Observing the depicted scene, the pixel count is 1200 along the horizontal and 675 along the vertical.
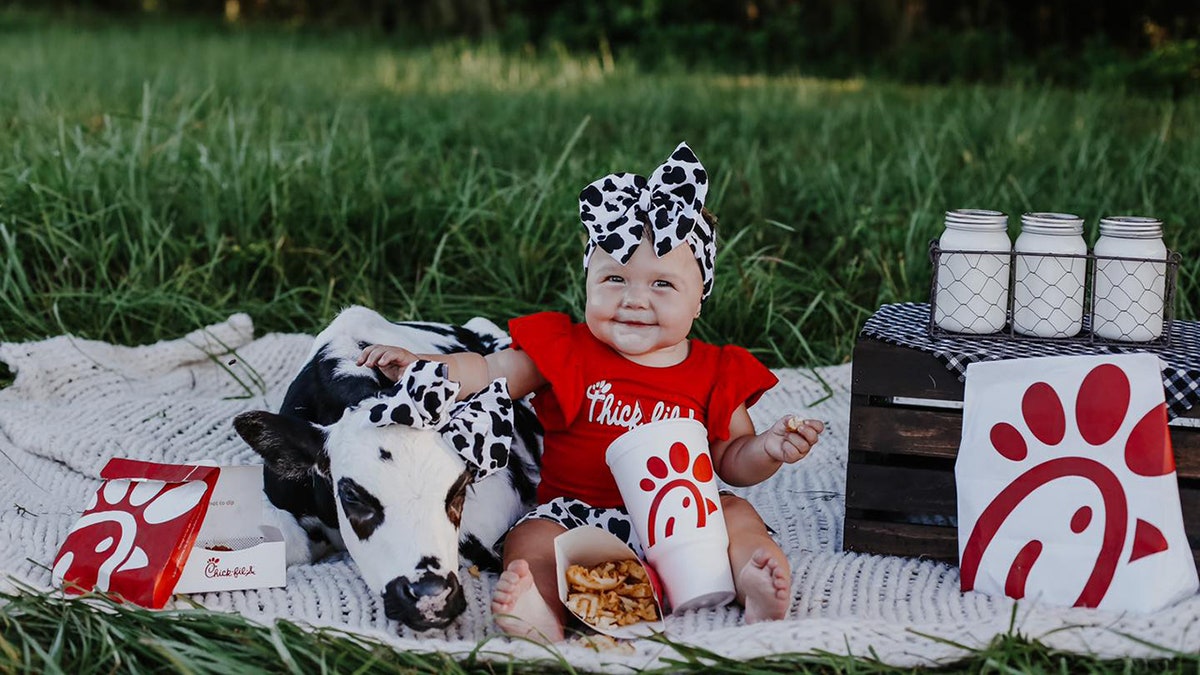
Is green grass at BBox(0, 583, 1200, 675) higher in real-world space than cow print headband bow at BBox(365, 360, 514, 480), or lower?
lower

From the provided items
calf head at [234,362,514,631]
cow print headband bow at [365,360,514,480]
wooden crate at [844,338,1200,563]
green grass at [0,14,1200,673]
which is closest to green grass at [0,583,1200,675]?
calf head at [234,362,514,631]

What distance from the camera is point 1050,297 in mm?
2557

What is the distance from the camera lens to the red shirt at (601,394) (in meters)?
2.58

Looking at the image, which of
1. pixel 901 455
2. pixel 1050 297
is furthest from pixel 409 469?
pixel 1050 297

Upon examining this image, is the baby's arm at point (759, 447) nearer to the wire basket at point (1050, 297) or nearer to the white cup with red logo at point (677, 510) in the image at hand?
the white cup with red logo at point (677, 510)

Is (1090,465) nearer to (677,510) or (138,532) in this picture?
(677,510)

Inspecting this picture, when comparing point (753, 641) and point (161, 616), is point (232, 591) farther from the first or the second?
point (753, 641)

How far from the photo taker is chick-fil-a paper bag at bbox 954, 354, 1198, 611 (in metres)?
2.28

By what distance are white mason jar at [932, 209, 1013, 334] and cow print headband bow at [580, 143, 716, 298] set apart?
1.65 ft

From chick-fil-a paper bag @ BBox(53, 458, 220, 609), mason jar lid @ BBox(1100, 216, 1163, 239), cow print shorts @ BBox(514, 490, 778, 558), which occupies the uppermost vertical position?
mason jar lid @ BBox(1100, 216, 1163, 239)

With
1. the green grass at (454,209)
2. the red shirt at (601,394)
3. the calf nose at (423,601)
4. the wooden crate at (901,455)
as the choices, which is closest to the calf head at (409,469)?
the calf nose at (423,601)

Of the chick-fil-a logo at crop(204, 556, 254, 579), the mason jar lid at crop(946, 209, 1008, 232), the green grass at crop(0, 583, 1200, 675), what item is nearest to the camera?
the green grass at crop(0, 583, 1200, 675)

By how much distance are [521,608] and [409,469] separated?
1.05 ft

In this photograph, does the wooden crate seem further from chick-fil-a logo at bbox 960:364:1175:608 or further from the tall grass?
the tall grass
